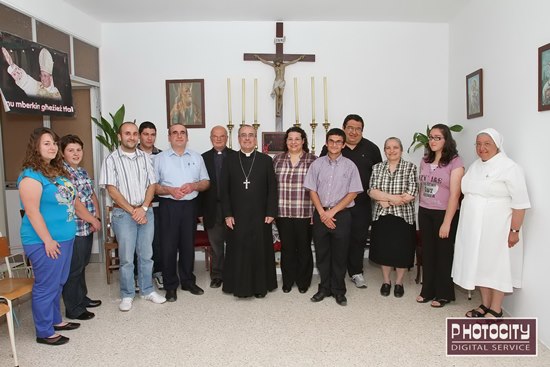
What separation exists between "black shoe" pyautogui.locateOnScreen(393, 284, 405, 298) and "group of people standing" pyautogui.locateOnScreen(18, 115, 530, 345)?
19 millimetres

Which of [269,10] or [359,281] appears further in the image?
[269,10]

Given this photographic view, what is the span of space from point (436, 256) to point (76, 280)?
113 inches

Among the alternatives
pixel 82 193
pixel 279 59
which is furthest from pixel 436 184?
pixel 82 193

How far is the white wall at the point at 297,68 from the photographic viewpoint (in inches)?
180

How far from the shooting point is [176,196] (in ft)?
10.9

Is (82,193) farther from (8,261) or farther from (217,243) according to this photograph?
(217,243)

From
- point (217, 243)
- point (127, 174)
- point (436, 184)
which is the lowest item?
point (217, 243)

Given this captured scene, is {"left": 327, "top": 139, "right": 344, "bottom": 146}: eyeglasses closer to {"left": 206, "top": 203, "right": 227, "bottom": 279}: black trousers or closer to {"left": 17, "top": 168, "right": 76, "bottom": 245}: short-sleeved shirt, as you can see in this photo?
{"left": 206, "top": 203, "right": 227, "bottom": 279}: black trousers

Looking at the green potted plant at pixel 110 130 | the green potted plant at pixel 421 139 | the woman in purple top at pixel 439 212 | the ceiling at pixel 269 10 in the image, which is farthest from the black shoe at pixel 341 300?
the ceiling at pixel 269 10

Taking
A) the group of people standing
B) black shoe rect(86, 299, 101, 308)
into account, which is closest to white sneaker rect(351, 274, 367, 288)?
the group of people standing

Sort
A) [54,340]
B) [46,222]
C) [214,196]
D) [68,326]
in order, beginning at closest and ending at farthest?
[46,222] → [54,340] → [68,326] → [214,196]

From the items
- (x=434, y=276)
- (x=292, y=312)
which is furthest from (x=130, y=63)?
(x=434, y=276)

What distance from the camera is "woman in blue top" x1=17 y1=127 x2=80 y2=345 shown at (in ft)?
7.98

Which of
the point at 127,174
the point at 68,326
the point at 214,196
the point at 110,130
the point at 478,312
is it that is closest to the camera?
the point at 68,326
